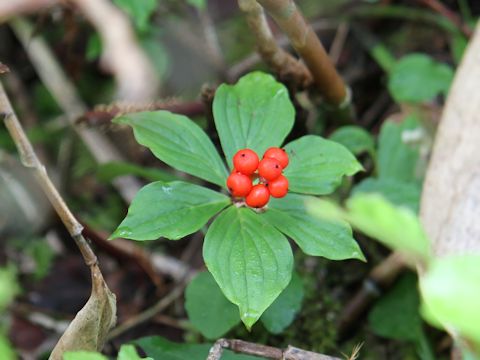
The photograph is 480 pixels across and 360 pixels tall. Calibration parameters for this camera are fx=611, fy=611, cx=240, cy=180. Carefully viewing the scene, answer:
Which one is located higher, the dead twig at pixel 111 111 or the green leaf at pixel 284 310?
the dead twig at pixel 111 111

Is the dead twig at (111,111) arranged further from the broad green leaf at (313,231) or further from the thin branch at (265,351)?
the thin branch at (265,351)

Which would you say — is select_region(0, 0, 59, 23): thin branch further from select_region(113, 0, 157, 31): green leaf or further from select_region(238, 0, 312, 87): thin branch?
select_region(238, 0, 312, 87): thin branch

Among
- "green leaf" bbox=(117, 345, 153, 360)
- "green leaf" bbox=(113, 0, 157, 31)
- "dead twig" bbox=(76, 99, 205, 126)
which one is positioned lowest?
"green leaf" bbox=(117, 345, 153, 360)

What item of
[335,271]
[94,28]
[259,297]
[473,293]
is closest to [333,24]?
[94,28]

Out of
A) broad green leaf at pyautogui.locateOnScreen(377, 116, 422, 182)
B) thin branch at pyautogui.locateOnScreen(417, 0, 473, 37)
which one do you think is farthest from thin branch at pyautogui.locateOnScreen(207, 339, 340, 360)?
thin branch at pyautogui.locateOnScreen(417, 0, 473, 37)

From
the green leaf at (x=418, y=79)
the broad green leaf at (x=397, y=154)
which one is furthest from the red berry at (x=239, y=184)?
the green leaf at (x=418, y=79)

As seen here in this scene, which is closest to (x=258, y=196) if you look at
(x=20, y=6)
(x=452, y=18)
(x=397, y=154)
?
(x=397, y=154)
